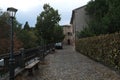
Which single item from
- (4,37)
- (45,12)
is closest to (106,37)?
(4,37)

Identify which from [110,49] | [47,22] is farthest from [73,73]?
[47,22]

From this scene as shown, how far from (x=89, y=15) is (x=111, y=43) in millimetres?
35914

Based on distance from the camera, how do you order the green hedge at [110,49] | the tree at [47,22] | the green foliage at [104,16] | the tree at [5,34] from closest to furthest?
the green hedge at [110,49] < the green foliage at [104,16] < the tree at [5,34] < the tree at [47,22]

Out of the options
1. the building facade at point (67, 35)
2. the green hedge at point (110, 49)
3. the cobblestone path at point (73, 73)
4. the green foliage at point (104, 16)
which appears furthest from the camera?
the building facade at point (67, 35)

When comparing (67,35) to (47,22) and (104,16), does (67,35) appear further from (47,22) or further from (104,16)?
(104,16)

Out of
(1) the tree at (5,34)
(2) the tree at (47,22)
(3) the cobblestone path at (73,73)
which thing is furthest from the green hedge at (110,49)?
(2) the tree at (47,22)

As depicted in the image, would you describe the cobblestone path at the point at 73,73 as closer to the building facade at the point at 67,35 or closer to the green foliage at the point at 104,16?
the green foliage at the point at 104,16

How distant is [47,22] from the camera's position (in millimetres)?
47562

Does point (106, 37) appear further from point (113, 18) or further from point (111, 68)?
point (113, 18)

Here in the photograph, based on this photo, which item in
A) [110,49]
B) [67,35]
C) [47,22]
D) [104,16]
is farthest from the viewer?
[67,35]

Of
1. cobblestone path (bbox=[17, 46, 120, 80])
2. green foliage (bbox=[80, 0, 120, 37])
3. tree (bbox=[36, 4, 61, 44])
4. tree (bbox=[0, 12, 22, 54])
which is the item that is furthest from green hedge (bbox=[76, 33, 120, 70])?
tree (bbox=[36, 4, 61, 44])

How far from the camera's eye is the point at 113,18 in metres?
25.7

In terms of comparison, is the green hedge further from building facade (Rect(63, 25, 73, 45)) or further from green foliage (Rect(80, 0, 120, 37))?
building facade (Rect(63, 25, 73, 45))

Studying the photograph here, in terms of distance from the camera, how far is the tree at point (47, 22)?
145 feet
